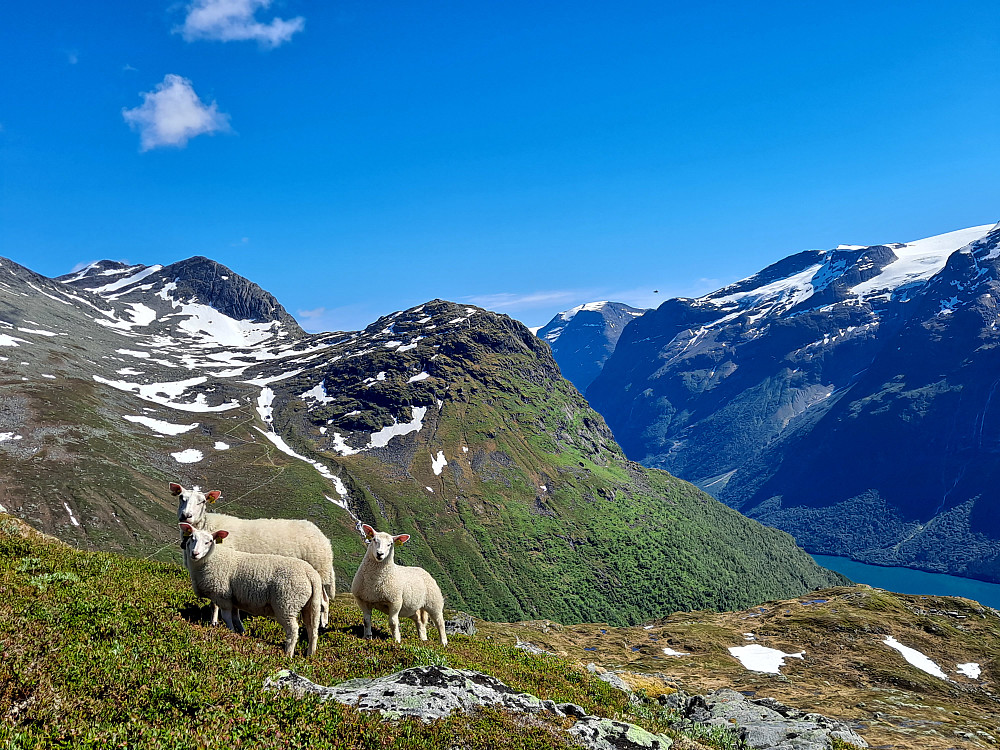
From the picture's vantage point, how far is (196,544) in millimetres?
13773

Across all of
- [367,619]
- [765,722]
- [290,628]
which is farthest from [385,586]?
[765,722]

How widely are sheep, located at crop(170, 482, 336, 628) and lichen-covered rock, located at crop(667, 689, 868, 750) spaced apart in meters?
14.3

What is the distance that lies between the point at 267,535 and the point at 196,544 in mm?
4776

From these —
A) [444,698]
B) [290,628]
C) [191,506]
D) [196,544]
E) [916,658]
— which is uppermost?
[191,506]

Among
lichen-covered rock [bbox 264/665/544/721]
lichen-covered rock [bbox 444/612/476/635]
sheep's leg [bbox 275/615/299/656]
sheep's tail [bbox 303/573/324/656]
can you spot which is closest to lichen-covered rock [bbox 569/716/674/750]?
lichen-covered rock [bbox 264/665/544/721]

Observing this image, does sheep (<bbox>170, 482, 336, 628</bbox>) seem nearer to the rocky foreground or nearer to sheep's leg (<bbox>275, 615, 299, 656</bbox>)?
sheep's leg (<bbox>275, 615, 299, 656</bbox>)

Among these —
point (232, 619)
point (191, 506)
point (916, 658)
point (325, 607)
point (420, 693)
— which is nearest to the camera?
point (420, 693)

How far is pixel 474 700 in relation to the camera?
1170 centimetres

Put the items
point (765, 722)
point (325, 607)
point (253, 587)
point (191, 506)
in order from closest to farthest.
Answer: point (253, 587) → point (191, 506) → point (325, 607) → point (765, 722)

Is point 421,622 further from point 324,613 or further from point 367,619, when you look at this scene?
point 324,613

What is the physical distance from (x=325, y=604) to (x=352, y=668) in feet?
13.7

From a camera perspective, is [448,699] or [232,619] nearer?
[448,699]

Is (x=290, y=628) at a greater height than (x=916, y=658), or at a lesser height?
greater

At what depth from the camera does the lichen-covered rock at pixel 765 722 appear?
59.3 feet
